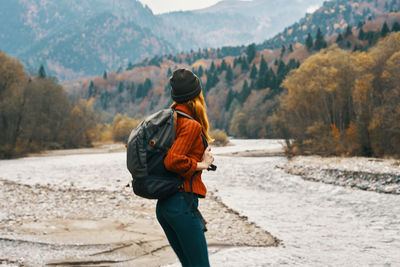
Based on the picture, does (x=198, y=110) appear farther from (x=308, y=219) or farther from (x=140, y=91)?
(x=140, y=91)

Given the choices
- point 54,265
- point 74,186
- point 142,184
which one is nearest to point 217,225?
point 54,265

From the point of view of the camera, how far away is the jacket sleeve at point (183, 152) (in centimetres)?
265

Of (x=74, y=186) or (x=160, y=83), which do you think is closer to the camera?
(x=74, y=186)

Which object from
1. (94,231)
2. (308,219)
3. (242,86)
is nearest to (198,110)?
(94,231)

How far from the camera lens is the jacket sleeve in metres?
2.65

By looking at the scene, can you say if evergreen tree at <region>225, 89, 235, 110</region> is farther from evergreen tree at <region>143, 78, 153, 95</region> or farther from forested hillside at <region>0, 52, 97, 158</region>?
evergreen tree at <region>143, 78, 153, 95</region>

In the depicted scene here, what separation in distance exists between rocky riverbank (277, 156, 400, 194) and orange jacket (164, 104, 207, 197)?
1520 centimetres

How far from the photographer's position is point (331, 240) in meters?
8.07

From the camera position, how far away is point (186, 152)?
2.70 metres

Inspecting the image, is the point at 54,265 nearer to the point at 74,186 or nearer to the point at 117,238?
the point at 117,238

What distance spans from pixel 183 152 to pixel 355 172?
18.5 metres

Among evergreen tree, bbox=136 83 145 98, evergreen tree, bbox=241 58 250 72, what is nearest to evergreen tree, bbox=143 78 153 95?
evergreen tree, bbox=136 83 145 98

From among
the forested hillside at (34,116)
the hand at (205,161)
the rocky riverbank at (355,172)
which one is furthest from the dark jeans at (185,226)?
the forested hillside at (34,116)

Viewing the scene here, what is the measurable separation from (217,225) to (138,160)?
6697 mm
